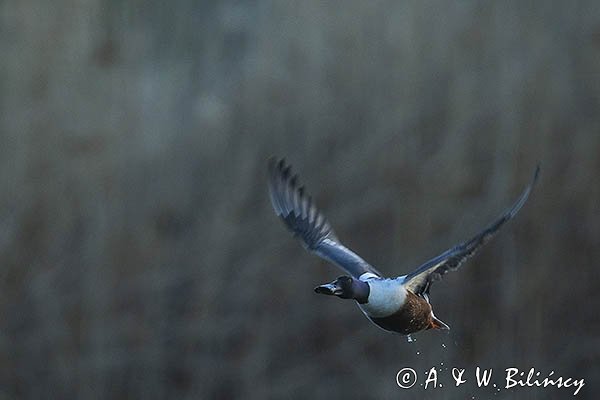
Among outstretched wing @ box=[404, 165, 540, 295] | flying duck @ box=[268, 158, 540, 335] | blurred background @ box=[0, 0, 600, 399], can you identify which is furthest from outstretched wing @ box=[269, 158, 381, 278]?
blurred background @ box=[0, 0, 600, 399]

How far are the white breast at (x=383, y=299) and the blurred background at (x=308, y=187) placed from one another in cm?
154

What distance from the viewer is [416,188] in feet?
12.3

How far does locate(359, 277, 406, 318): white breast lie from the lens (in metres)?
2.12

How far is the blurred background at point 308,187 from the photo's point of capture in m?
3.73

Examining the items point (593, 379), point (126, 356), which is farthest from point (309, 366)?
point (593, 379)

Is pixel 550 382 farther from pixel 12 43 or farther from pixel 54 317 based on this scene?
pixel 12 43

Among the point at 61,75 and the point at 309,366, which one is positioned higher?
the point at 61,75

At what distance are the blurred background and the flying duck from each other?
1253 millimetres

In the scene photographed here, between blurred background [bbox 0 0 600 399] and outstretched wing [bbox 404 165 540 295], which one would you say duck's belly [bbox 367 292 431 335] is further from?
blurred background [bbox 0 0 600 399]

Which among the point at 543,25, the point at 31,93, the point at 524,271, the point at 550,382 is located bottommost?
the point at 550,382

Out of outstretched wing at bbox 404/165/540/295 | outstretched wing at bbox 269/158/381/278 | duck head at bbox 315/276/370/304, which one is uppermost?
outstretched wing at bbox 269/158/381/278

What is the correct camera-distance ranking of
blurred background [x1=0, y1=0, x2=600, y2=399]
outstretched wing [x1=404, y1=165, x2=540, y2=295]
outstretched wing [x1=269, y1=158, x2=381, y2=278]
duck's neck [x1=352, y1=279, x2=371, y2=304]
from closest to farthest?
outstretched wing [x1=404, y1=165, x2=540, y2=295] < duck's neck [x1=352, y1=279, x2=371, y2=304] < outstretched wing [x1=269, y1=158, x2=381, y2=278] < blurred background [x1=0, y1=0, x2=600, y2=399]

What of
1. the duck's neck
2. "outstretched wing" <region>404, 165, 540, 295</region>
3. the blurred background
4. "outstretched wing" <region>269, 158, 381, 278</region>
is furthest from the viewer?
the blurred background

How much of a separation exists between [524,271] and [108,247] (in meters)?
1.24
